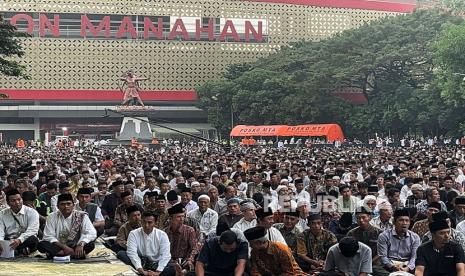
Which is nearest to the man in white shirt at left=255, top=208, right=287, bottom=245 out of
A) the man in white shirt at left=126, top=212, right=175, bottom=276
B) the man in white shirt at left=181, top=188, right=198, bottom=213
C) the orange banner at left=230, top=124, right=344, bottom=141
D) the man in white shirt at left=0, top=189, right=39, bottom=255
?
the man in white shirt at left=126, top=212, right=175, bottom=276

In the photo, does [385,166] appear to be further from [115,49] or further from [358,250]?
[115,49]

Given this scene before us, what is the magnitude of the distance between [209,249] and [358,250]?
4.94 feet

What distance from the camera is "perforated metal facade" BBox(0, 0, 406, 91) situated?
80.8 metres

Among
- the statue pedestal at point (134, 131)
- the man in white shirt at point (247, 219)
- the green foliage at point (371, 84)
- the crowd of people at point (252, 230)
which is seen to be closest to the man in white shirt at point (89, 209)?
the crowd of people at point (252, 230)

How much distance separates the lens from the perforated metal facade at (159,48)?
265 ft

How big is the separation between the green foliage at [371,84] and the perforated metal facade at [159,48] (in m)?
17.2

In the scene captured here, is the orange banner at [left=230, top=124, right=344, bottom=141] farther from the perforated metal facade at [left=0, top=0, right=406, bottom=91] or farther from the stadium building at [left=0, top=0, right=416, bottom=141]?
the perforated metal facade at [left=0, top=0, right=406, bottom=91]

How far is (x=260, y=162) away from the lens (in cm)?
2481

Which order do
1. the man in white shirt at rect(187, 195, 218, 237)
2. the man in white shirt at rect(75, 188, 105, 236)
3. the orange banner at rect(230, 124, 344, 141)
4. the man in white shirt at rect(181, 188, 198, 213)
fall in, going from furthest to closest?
the orange banner at rect(230, 124, 344, 141)
the man in white shirt at rect(181, 188, 198, 213)
the man in white shirt at rect(75, 188, 105, 236)
the man in white shirt at rect(187, 195, 218, 237)

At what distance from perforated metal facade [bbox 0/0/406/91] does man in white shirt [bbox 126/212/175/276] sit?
234 ft

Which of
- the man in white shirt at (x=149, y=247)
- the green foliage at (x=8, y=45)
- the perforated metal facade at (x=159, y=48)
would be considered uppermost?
the perforated metal facade at (x=159, y=48)

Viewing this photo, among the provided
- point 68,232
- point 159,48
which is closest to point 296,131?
point 159,48

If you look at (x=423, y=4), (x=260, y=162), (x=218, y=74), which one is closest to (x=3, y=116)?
(x=218, y=74)

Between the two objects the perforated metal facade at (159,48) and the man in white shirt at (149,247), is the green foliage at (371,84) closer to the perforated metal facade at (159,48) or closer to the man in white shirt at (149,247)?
the perforated metal facade at (159,48)
